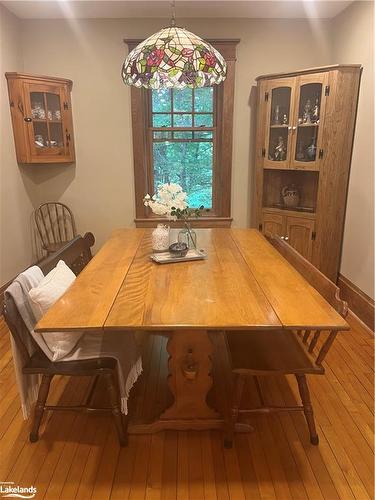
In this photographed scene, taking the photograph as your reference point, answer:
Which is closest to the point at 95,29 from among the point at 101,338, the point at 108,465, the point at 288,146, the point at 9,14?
the point at 9,14

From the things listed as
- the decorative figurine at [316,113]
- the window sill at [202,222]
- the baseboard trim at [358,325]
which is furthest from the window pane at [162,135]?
the baseboard trim at [358,325]

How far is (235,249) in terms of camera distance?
2.44 meters

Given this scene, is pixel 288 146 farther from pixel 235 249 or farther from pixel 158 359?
pixel 158 359

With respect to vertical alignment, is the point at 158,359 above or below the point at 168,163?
below

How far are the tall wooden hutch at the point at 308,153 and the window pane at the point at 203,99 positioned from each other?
0.54 m

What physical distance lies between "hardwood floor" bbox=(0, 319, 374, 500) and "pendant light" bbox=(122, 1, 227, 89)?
71.2 inches

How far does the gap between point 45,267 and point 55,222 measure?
7.25ft

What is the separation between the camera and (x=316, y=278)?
1813 mm

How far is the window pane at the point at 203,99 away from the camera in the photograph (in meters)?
3.69

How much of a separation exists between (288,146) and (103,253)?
212 centimetres

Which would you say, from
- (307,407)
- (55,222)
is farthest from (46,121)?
(307,407)

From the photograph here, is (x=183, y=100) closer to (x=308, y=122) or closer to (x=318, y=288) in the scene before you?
(x=308, y=122)

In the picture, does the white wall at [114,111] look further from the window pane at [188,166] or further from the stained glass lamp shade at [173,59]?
the stained glass lamp shade at [173,59]

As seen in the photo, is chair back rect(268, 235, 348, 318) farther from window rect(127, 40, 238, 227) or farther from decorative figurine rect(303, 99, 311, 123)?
window rect(127, 40, 238, 227)
